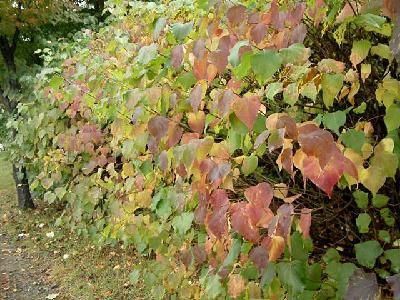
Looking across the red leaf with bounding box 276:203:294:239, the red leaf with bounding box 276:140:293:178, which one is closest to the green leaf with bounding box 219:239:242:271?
the red leaf with bounding box 276:203:294:239

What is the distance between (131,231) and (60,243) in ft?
13.1

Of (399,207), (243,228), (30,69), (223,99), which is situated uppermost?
(223,99)

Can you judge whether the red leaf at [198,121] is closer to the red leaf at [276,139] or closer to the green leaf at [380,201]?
the red leaf at [276,139]

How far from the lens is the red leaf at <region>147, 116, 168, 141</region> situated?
198cm

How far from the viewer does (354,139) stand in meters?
1.58

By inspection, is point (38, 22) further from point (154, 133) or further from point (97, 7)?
point (154, 133)

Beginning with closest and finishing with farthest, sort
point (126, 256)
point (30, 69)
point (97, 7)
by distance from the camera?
point (126, 256), point (30, 69), point (97, 7)

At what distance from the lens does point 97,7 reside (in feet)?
36.1

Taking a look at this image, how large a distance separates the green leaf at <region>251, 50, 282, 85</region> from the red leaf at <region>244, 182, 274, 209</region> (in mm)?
361

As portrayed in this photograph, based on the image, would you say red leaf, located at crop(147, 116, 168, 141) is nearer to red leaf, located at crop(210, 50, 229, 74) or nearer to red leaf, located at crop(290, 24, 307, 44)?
red leaf, located at crop(210, 50, 229, 74)

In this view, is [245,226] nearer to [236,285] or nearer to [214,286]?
[236,285]

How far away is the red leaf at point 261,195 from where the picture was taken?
1.59 meters

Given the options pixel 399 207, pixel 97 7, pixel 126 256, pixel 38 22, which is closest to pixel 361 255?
pixel 399 207

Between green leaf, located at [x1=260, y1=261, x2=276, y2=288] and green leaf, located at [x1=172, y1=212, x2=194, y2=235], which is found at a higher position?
green leaf, located at [x1=260, y1=261, x2=276, y2=288]
